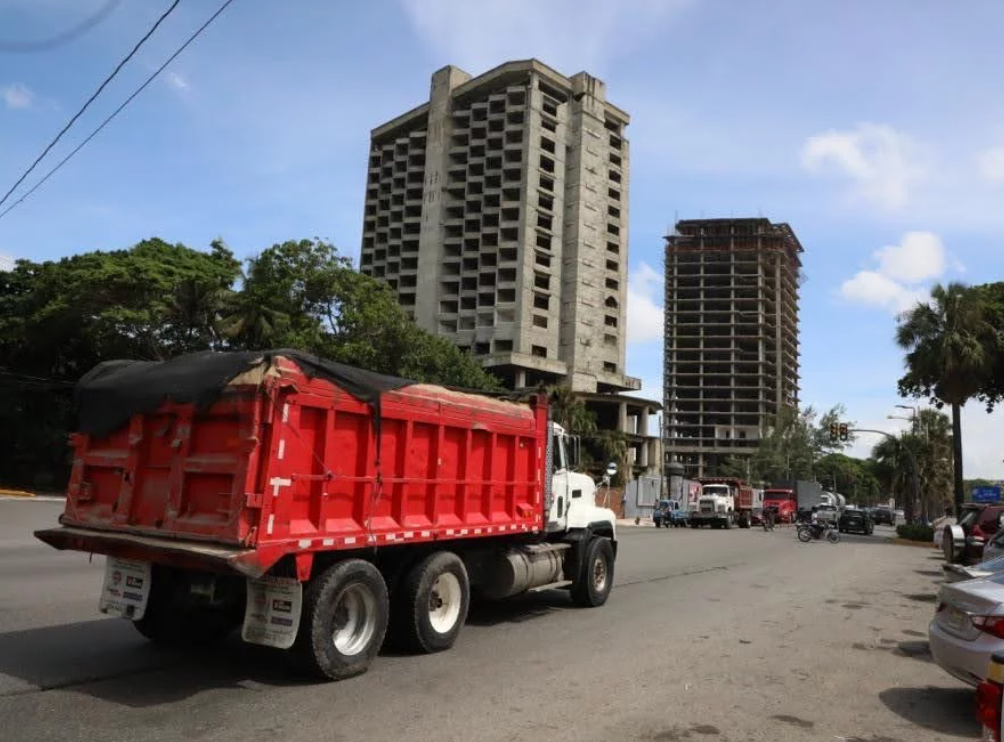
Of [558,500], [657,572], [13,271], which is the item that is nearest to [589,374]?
[13,271]

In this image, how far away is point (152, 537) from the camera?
6250mm

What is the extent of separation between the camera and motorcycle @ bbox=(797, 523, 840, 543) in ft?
103

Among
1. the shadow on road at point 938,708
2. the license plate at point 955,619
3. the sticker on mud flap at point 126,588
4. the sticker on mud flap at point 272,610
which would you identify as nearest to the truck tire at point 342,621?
the sticker on mud flap at point 272,610

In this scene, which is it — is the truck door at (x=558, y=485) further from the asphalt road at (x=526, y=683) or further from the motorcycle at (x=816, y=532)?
the motorcycle at (x=816, y=532)

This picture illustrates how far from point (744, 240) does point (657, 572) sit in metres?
146

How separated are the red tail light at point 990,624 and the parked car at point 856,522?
39818mm

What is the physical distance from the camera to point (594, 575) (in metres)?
10.8

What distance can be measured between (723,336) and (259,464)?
15041 centimetres

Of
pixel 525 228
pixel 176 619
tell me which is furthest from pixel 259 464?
pixel 525 228

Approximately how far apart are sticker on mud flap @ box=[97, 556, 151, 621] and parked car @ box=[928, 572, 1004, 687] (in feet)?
21.2

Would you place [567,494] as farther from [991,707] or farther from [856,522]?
[856,522]

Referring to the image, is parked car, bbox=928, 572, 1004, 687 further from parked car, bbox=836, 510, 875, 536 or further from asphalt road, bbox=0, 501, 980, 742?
parked car, bbox=836, 510, 875, 536

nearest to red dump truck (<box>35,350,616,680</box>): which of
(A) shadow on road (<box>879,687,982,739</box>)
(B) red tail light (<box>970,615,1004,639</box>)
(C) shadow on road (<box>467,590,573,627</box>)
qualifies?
(C) shadow on road (<box>467,590,573,627</box>)

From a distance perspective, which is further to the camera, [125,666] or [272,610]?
[125,666]
